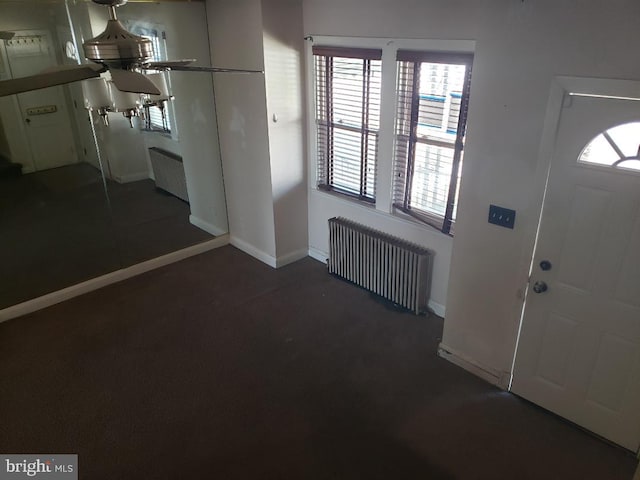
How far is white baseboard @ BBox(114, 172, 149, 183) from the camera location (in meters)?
4.94

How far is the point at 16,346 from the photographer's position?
4.05 m

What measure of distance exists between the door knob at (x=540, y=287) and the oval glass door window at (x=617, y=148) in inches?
32.0

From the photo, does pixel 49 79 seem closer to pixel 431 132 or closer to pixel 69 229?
pixel 431 132

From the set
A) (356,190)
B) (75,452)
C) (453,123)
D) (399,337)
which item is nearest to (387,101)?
(453,123)

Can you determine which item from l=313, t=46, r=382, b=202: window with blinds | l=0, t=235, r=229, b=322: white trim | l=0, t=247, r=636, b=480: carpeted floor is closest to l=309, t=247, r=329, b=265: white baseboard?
l=0, t=247, r=636, b=480: carpeted floor

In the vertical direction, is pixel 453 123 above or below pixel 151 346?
above

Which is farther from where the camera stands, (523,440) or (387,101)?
(387,101)

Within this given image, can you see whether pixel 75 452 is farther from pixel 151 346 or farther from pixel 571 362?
pixel 571 362

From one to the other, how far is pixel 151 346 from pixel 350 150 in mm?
2519

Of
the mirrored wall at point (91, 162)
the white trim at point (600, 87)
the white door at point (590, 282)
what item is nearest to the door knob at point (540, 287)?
the white door at point (590, 282)

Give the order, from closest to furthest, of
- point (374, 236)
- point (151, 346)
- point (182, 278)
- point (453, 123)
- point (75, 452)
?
point (75, 452) < point (453, 123) < point (151, 346) < point (374, 236) < point (182, 278)

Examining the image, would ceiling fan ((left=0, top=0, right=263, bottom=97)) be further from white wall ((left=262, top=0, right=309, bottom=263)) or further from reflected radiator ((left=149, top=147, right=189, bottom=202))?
reflected radiator ((left=149, top=147, right=189, bottom=202))

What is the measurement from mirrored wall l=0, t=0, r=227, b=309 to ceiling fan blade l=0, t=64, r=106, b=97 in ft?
7.39

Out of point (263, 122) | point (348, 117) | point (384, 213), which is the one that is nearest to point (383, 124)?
point (348, 117)
